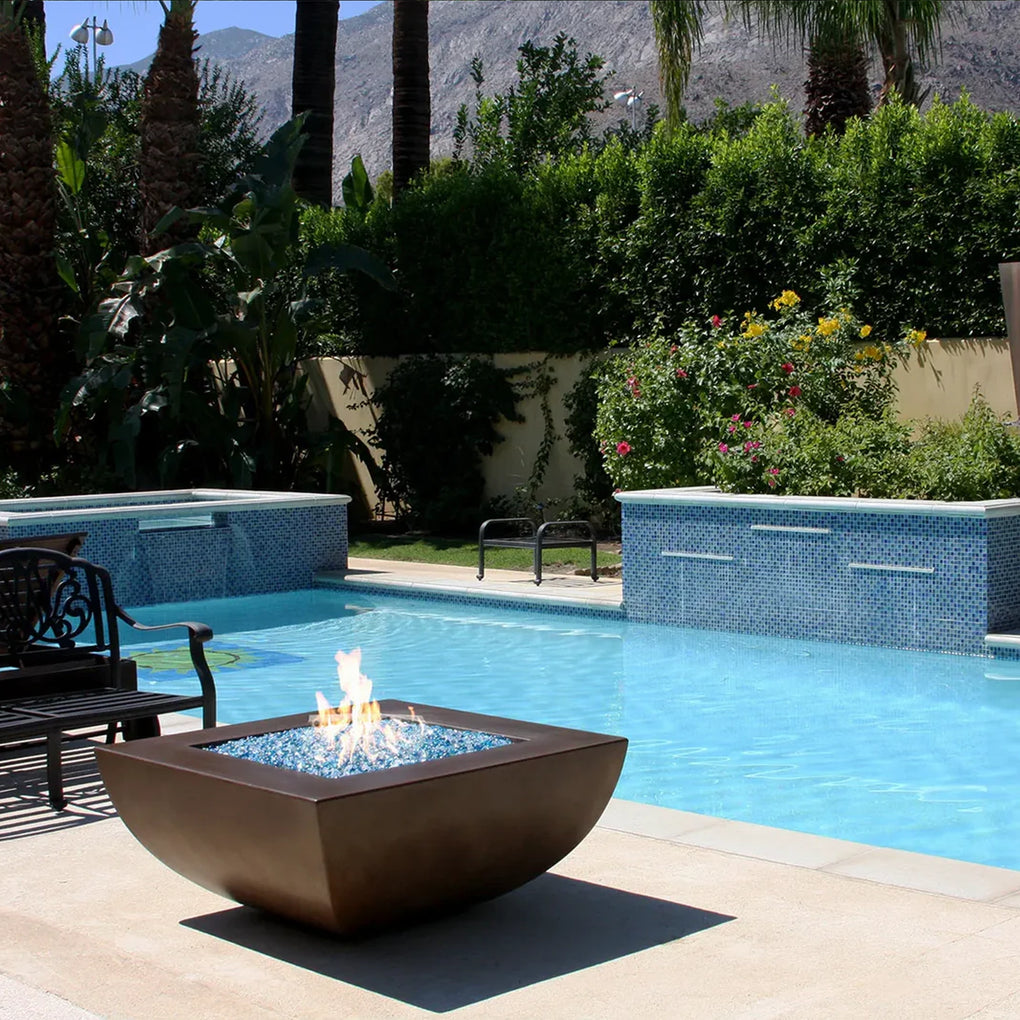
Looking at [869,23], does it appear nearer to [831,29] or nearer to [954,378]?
[831,29]

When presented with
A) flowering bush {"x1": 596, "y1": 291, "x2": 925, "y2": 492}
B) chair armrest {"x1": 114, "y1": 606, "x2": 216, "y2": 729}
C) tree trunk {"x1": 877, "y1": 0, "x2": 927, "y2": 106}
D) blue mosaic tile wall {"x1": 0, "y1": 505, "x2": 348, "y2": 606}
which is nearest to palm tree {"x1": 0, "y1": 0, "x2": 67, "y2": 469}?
blue mosaic tile wall {"x1": 0, "y1": 505, "x2": 348, "y2": 606}

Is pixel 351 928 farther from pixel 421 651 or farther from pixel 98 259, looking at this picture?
pixel 98 259

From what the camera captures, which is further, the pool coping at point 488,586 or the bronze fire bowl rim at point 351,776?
the pool coping at point 488,586

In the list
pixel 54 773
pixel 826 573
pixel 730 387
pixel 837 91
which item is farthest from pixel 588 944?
pixel 837 91

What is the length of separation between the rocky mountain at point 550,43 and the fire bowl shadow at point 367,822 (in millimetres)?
59984

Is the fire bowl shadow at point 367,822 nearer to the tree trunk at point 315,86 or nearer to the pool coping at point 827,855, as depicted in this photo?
the pool coping at point 827,855

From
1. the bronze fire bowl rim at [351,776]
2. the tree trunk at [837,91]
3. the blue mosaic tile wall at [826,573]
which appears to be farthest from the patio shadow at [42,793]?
the tree trunk at [837,91]

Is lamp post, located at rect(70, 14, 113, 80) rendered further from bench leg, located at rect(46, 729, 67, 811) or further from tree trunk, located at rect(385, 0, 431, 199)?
bench leg, located at rect(46, 729, 67, 811)

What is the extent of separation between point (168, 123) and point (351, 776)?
55.3ft

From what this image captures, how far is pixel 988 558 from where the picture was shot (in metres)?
10.8

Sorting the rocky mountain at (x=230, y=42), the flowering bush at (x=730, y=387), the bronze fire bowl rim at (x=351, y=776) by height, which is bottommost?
the bronze fire bowl rim at (x=351, y=776)

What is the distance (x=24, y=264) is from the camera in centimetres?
1975

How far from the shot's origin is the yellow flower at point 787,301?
14938 mm

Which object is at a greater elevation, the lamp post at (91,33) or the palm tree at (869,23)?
the lamp post at (91,33)
